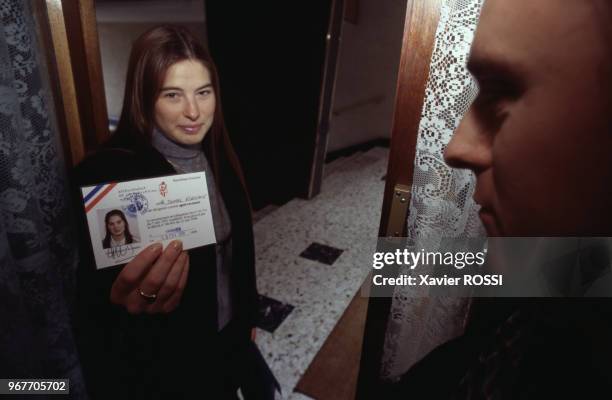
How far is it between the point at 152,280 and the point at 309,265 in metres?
1.85

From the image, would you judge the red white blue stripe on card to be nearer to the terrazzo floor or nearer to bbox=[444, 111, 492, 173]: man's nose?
bbox=[444, 111, 492, 173]: man's nose

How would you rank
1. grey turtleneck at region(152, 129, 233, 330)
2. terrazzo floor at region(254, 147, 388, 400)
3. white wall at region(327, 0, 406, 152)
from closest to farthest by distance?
grey turtleneck at region(152, 129, 233, 330) → terrazzo floor at region(254, 147, 388, 400) → white wall at region(327, 0, 406, 152)

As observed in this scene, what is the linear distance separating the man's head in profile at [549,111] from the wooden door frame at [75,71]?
992 millimetres

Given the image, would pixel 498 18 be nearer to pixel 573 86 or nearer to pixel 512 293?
pixel 573 86

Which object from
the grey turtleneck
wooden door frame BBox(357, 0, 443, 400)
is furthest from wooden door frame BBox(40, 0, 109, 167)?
wooden door frame BBox(357, 0, 443, 400)

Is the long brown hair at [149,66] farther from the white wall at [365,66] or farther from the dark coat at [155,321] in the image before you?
the white wall at [365,66]

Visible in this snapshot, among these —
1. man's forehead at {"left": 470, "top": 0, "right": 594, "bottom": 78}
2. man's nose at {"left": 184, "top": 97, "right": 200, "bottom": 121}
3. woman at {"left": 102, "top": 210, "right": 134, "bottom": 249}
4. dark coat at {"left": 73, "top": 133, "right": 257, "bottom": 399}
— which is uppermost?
man's forehead at {"left": 470, "top": 0, "right": 594, "bottom": 78}

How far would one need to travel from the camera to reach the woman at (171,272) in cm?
86

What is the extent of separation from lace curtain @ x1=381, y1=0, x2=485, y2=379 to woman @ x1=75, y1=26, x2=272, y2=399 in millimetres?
522

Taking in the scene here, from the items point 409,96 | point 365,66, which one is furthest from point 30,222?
point 365,66

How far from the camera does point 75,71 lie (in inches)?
42.5

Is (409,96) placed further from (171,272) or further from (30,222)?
(30,222)

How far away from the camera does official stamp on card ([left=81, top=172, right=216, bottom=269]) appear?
738mm

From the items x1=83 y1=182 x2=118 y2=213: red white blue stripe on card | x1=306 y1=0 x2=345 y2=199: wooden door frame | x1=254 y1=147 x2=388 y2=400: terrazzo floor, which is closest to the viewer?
x1=83 y1=182 x2=118 y2=213: red white blue stripe on card
